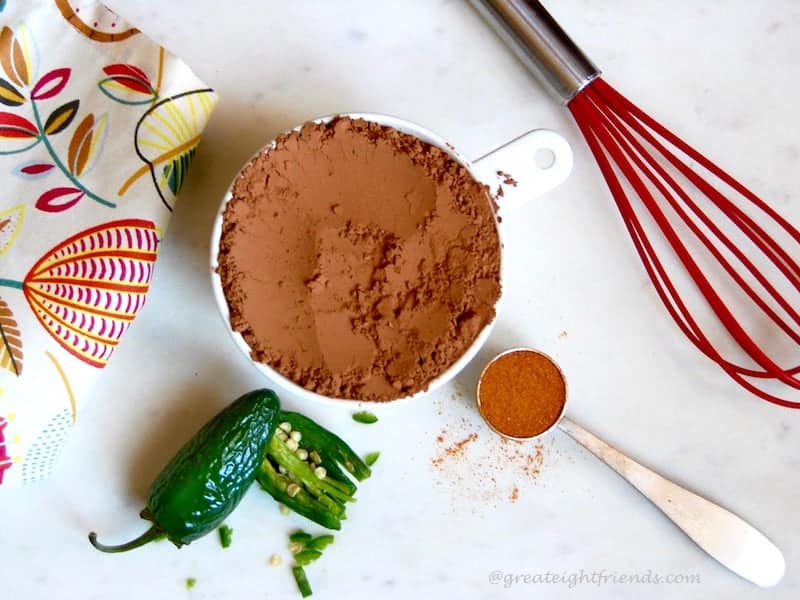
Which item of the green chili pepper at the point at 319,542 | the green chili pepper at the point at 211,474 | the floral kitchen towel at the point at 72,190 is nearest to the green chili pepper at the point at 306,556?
the green chili pepper at the point at 319,542

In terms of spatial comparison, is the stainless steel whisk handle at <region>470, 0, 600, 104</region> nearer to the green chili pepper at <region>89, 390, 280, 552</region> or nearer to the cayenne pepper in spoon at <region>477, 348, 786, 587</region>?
the cayenne pepper in spoon at <region>477, 348, 786, 587</region>

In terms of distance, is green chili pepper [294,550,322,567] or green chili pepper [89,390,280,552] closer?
green chili pepper [89,390,280,552]

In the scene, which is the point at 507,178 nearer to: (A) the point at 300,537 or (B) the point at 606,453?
(B) the point at 606,453

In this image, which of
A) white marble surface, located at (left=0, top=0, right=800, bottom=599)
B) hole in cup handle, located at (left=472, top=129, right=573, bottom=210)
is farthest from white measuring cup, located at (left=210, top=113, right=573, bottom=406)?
white marble surface, located at (left=0, top=0, right=800, bottom=599)

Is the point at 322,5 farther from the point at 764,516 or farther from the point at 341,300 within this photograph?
the point at 764,516

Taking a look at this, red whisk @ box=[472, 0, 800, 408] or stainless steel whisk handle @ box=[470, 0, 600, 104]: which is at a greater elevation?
stainless steel whisk handle @ box=[470, 0, 600, 104]

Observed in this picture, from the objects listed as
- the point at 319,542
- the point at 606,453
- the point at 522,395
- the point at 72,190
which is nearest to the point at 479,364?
the point at 522,395

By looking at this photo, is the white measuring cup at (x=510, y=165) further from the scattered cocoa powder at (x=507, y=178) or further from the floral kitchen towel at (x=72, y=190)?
the floral kitchen towel at (x=72, y=190)
